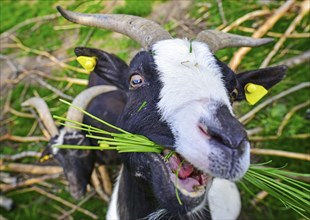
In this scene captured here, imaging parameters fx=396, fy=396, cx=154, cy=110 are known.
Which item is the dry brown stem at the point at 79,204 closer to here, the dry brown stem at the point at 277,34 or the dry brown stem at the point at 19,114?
the dry brown stem at the point at 19,114

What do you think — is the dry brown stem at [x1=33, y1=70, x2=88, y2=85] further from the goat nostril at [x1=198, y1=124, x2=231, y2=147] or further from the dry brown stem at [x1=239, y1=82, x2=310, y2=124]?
the goat nostril at [x1=198, y1=124, x2=231, y2=147]

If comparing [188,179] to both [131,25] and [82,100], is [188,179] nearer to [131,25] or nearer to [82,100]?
[131,25]

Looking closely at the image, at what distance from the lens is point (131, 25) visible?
9.34 ft

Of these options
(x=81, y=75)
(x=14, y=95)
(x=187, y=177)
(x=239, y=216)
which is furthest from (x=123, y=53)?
(x=187, y=177)

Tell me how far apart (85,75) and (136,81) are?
390 centimetres

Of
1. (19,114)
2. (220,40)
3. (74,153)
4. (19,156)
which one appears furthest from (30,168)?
(220,40)

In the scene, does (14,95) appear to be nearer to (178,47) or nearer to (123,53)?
(123,53)

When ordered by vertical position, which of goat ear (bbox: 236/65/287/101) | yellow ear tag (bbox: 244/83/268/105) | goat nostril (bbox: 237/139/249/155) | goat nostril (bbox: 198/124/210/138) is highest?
goat nostril (bbox: 198/124/210/138)

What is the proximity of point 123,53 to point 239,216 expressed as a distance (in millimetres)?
3339

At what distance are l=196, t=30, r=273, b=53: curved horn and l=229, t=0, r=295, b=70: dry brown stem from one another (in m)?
2.21

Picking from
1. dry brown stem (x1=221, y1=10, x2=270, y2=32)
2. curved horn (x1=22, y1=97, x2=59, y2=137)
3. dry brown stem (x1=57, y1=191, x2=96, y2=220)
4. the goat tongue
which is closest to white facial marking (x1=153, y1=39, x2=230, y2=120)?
the goat tongue

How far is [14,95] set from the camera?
655 centimetres

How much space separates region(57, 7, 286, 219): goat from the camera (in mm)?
1833

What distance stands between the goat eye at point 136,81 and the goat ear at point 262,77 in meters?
0.83
